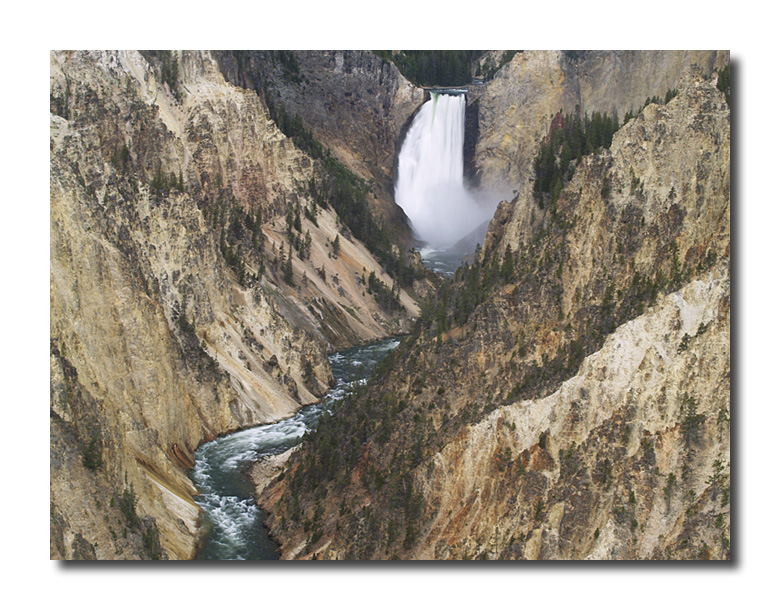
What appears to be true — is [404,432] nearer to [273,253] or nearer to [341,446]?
[341,446]

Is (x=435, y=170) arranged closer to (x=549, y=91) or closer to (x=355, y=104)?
(x=355, y=104)

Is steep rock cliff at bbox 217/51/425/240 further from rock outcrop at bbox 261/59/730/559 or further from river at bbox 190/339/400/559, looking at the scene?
rock outcrop at bbox 261/59/730/559

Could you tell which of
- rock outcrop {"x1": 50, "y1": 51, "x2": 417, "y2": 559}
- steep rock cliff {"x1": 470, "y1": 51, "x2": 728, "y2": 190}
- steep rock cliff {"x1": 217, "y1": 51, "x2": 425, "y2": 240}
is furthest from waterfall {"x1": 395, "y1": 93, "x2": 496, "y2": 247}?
rock outcrop {"x1": 50, "y1": 51, "x2": 417, "y2": 559}

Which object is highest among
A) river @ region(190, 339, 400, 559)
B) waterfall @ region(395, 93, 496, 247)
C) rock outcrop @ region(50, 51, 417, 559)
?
waterfall @ region(395, 93, 496, 247)

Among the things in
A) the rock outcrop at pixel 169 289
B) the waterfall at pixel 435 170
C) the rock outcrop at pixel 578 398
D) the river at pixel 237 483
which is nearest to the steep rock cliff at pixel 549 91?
the rock outcrop at pixel 578 398

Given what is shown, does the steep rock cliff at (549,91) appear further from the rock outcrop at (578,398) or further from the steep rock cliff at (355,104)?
the steep rock cliff at (355,104)

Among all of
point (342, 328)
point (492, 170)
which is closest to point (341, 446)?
point (342, 328)

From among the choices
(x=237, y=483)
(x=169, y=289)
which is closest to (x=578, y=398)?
(x=237, y=483)
